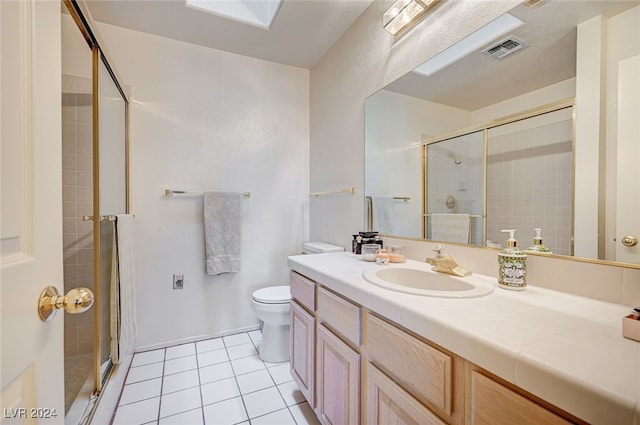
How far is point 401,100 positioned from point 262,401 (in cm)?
189

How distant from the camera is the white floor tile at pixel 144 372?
5.83 feet

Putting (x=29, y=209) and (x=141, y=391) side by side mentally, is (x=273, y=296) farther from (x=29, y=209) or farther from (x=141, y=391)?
(x=29, y=209)

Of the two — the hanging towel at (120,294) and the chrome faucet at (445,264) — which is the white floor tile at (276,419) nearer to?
the hanging towel at (120,294)

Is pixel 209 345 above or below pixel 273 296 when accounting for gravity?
below

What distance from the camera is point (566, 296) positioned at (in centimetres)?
88

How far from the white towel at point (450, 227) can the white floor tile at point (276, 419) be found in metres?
1.19

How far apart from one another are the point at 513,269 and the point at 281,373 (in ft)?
5.06

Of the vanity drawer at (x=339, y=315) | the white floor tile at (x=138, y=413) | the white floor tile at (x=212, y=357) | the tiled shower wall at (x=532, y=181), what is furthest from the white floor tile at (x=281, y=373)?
the tiled shower wall at (x=532, y=181)

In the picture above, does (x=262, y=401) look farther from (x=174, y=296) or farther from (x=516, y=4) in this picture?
(x=516, y=4)

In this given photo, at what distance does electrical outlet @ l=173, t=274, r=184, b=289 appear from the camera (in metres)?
2.17

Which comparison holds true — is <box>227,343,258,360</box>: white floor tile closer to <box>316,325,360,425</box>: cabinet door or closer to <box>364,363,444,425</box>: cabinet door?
<box>316,325,360,425</box>: cabinet door

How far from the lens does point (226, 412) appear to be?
4.85ft

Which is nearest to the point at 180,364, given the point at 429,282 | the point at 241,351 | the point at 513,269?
the point at 241,351

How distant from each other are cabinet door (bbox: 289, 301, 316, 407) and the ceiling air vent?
141cm
